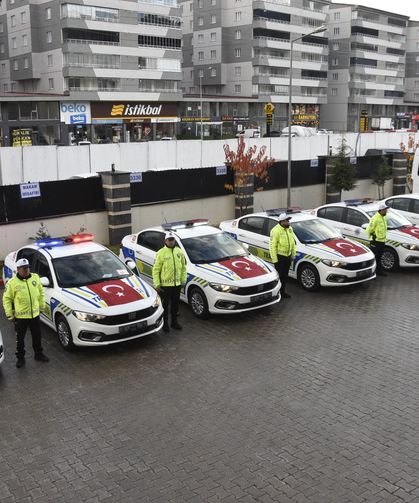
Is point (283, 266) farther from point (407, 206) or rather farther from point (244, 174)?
point (244, 174)

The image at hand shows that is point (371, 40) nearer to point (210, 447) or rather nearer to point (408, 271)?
point (408, 271)

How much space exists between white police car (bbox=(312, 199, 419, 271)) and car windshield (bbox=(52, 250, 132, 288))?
7.44 m

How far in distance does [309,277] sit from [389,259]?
9.89 ft

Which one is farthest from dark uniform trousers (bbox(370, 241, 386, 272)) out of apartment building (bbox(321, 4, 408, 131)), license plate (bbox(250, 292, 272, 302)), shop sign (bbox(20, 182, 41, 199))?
apartment building (bbox(321, 4, 408, 131))

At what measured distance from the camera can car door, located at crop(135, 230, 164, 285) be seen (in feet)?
42.3

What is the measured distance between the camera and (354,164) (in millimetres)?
25938

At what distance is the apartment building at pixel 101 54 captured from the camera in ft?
201

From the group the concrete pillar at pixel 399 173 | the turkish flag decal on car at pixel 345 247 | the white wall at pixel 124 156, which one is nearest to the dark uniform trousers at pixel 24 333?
the turkish flag decal on car at pixel 345 247

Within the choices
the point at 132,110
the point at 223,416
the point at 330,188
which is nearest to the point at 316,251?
the point at 223,416

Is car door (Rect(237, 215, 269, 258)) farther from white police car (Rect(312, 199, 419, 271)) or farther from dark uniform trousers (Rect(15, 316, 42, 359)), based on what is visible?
dark uniform trousers (Rect(15, 316, 42, 359))

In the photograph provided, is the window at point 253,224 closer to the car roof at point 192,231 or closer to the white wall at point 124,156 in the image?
the car roof at point 192,231

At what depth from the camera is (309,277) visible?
13516mm

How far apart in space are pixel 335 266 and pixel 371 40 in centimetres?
9236

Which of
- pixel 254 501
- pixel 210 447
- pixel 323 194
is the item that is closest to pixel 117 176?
pixel 323 194
